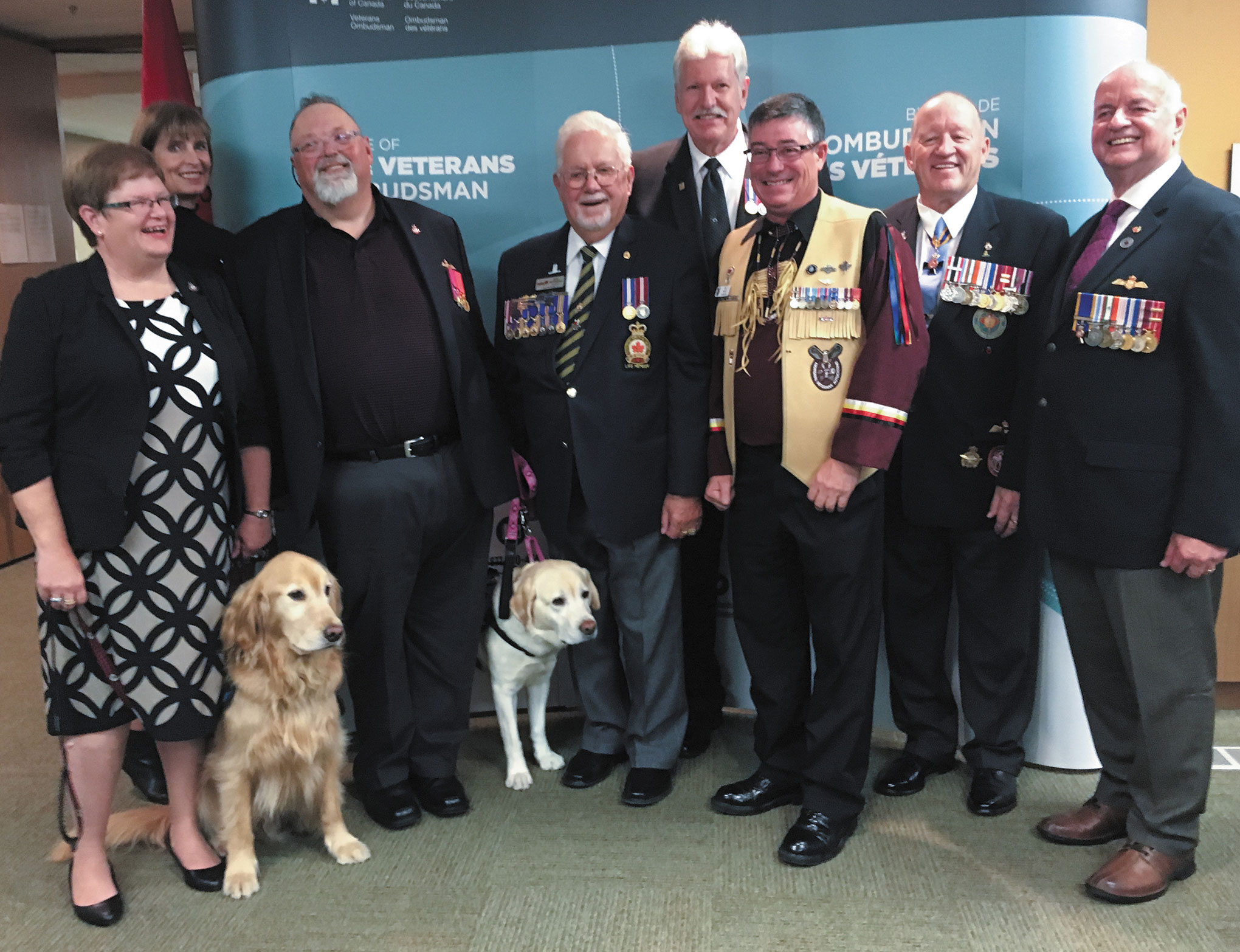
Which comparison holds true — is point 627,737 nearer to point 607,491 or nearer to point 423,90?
point 607,491

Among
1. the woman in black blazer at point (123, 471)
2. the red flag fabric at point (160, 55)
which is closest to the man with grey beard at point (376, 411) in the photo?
the woman in black blazer at point (123, 471)

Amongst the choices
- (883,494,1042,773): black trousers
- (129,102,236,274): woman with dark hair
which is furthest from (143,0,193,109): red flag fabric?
(883,494,1042,773): black trousers

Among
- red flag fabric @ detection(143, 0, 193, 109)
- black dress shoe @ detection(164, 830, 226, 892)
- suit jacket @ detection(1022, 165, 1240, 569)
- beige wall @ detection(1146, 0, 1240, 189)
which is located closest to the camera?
suit jacket @ detection(1022, 165, 1240, 569)

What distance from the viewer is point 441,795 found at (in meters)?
2.62

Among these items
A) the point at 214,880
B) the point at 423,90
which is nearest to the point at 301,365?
the point at 423,90

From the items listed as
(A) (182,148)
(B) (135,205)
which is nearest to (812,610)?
(B) (135,205)

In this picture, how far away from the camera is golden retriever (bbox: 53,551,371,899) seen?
7.15 ft

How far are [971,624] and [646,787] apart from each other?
0.96m

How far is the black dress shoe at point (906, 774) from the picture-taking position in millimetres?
2666

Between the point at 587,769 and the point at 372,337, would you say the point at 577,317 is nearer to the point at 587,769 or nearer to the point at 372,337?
the point at 372,337

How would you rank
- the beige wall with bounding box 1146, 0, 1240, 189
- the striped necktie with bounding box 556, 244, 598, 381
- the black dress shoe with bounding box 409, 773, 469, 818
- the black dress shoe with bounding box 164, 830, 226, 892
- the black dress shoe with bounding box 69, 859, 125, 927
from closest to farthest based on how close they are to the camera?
the black dress shoe with bounding box 69, 859, 125, 927 < the black dress shoe with bounding box 164, 830, 226, 892 < the striped necktie with bounding box 556, 244, 598, 381 < the black dress shoe with bounding box 409, 773, 469, 818 < the beige wall with bounding box 1146, 0, 1240, 189

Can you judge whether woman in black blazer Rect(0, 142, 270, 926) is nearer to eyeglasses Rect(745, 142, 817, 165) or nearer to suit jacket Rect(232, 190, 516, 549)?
suit jacket Rect(232, 190, 516, 549)

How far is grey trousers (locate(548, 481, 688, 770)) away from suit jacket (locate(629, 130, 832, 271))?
2.57ft

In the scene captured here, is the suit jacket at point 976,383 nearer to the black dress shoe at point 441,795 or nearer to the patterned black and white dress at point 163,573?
the black dress shoe at point 441,795
